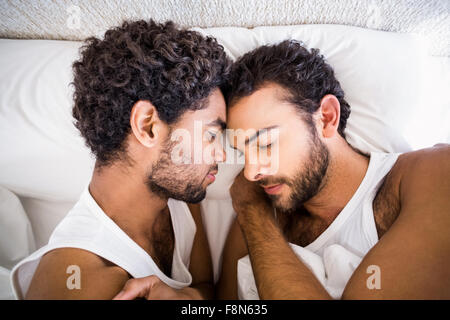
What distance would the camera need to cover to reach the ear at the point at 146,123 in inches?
32.0

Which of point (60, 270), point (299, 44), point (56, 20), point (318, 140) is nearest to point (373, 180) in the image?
point (318, 140)

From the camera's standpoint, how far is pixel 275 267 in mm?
754

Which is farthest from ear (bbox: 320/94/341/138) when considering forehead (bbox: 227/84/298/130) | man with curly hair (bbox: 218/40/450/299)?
forehead (bbox: 227/84/298/130)

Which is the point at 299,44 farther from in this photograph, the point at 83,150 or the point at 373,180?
the point at 83,150

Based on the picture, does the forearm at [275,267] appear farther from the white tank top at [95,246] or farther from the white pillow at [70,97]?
the white pillow at [70,97]

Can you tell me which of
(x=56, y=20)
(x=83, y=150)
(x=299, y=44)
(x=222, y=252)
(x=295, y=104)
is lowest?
(x=222, y=252)

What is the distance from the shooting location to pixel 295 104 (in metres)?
0.90

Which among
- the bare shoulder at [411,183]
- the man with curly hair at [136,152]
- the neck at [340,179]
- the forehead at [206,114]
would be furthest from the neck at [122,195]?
the bare shoulder at [411,183]

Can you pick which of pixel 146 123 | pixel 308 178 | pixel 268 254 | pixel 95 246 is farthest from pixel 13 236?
pixel 308 178

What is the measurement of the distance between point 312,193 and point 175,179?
524 mm

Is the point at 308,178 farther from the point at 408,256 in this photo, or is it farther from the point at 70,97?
the point at 70,97

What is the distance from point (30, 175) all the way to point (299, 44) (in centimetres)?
121

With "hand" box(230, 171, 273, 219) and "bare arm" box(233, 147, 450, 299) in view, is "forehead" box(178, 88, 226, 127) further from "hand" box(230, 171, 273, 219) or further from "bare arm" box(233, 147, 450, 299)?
"bare arm" box(233, 147, 450, 299)

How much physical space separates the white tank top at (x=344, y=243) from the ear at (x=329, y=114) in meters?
0.19
